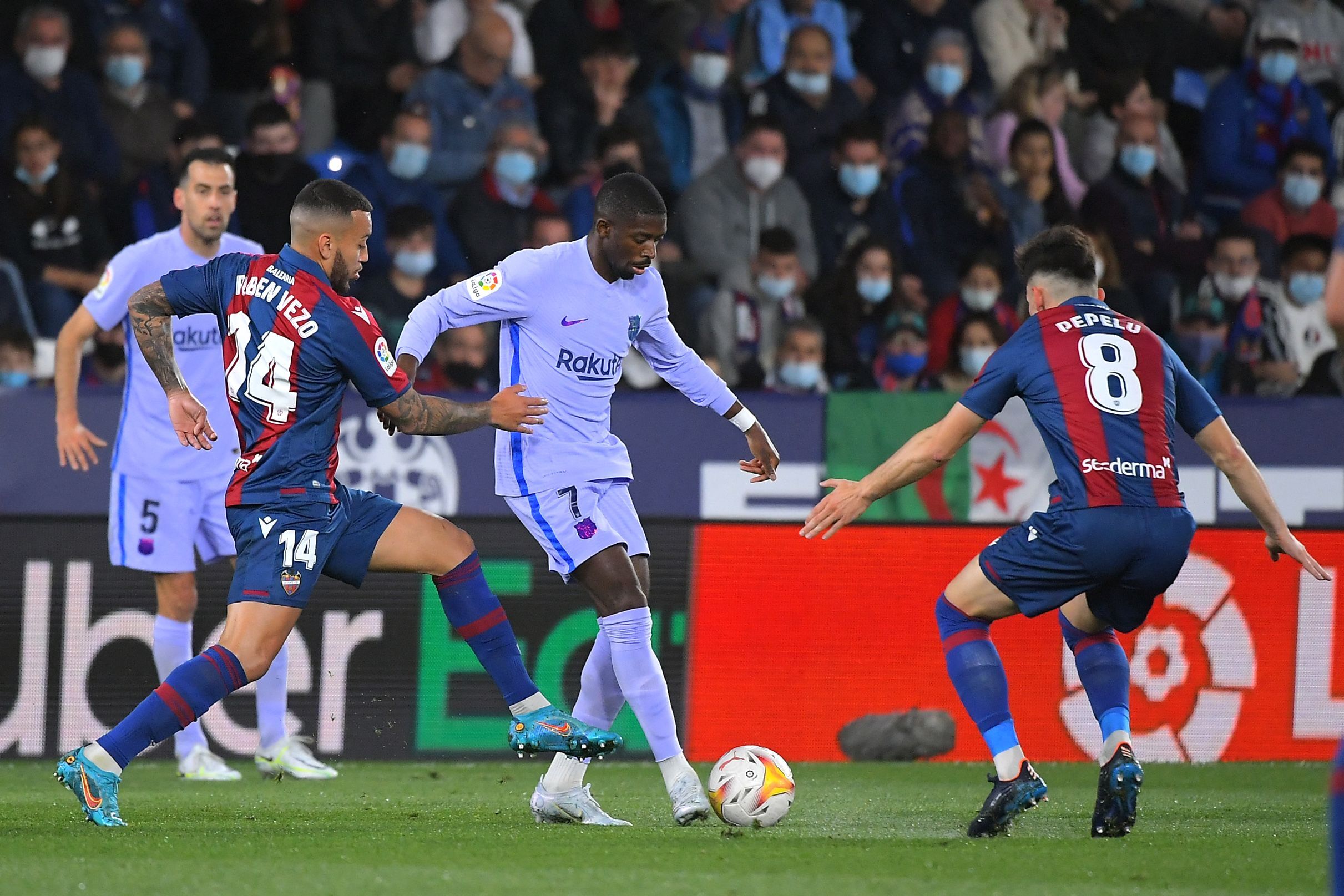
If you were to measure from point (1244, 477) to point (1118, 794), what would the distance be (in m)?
1.09

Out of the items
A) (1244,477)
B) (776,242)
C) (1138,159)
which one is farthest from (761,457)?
(1138,159)

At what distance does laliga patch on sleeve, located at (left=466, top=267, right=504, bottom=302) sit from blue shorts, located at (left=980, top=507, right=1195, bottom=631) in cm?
181

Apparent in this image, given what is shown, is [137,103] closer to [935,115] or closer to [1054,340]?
[935,115]

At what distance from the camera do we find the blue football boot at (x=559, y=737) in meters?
5.27

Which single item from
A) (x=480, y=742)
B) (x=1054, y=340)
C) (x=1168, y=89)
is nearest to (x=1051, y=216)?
(x=1168, y=89)

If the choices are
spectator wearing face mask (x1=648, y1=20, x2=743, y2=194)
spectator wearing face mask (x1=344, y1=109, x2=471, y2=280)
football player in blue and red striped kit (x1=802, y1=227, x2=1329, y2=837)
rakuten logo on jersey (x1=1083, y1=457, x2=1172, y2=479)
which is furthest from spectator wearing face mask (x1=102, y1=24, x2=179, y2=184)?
rakuten logo on jersey (x1=1083, y1=457, x2=1172, y2=479)

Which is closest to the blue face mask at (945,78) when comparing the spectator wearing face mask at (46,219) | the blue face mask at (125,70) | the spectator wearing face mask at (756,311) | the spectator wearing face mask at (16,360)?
the spectator wearing face mask at (756,311)

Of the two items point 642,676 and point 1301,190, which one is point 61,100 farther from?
point 1301,190

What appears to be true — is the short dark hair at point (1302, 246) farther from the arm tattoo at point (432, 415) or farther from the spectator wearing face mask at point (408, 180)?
the arm tattoo at point (432, 415)

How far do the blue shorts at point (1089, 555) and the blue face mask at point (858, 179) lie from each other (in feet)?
19.4

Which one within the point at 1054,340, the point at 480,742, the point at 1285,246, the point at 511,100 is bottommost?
the point at 480,742

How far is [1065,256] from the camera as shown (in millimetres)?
5543

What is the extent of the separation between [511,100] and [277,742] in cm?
502

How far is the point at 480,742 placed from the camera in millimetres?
8102
